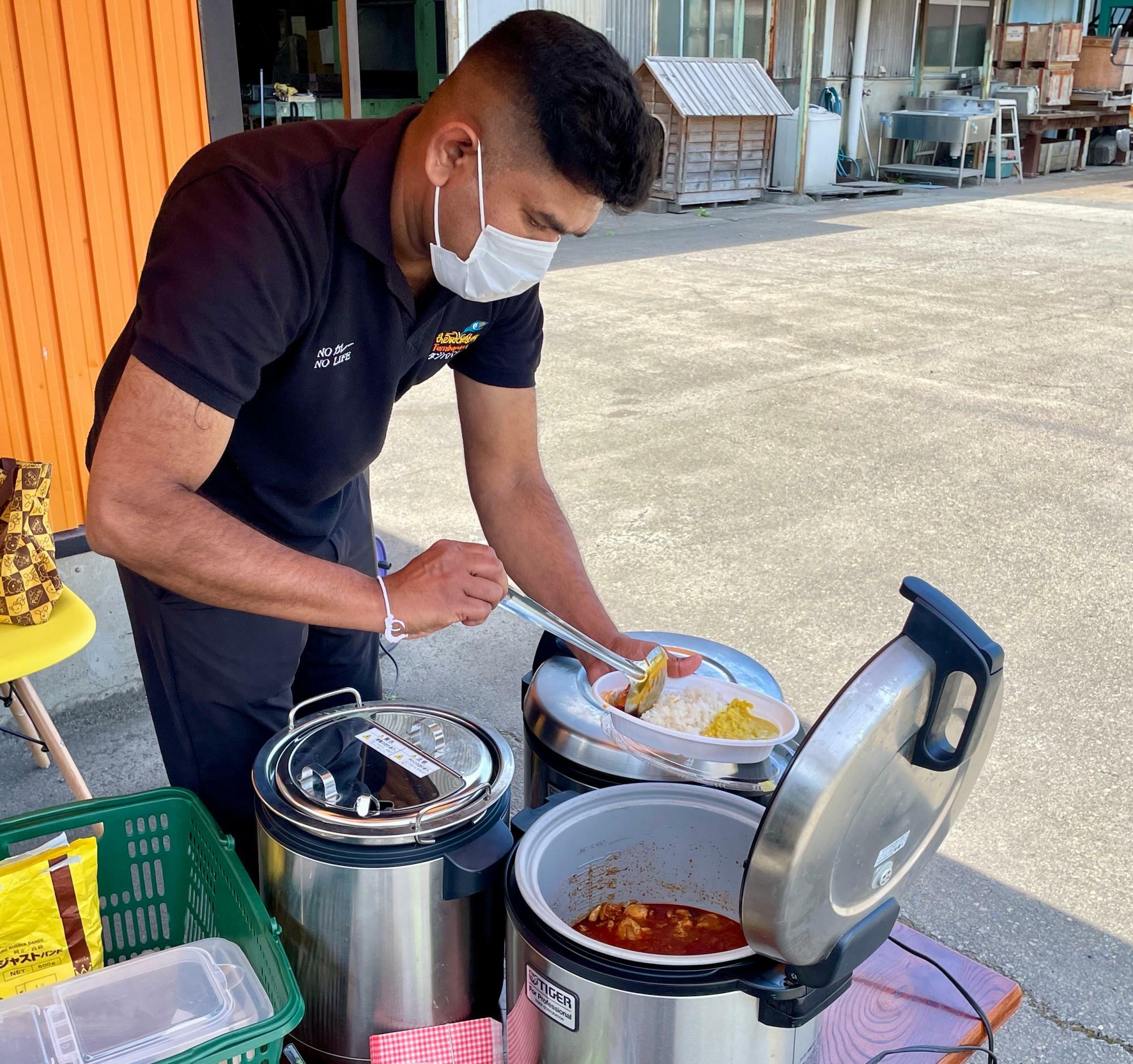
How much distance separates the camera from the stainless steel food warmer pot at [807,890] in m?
1.04

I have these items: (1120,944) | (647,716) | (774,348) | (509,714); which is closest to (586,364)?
(774,348)

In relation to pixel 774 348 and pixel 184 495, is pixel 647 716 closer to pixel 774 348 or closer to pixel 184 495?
pixel 184 495

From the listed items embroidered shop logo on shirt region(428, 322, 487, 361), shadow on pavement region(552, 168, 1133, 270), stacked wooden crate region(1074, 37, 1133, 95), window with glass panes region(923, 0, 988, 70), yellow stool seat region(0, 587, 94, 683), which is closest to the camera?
embroidered shop logo on shirt region(428, 322, 487, 361)

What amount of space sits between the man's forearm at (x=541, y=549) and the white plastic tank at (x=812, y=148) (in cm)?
1339

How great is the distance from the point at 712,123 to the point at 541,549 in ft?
39.8

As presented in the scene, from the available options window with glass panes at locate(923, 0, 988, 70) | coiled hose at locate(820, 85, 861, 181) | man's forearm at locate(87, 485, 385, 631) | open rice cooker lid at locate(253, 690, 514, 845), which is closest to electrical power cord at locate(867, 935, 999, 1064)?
open rice cooker lid at locate(253, 690, 514, 845)

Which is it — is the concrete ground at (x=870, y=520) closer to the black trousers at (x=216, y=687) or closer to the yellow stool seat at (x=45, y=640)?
the yellow stool seat at (x=45, y=640)

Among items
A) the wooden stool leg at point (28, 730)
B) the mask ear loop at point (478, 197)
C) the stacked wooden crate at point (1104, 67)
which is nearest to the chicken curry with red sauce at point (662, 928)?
the mask ear loop at point (478, 197)

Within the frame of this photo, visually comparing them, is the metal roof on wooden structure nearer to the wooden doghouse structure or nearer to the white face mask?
the wooden doghouse structure

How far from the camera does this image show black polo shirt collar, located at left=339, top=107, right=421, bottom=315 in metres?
1.53

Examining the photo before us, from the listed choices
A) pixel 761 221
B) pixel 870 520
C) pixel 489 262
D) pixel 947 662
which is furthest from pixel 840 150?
pixel 947 662

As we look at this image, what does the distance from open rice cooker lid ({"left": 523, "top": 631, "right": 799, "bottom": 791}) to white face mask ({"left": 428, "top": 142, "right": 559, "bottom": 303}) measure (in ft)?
1.95

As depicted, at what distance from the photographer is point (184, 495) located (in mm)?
1395

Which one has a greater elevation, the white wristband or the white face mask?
the white face mask
